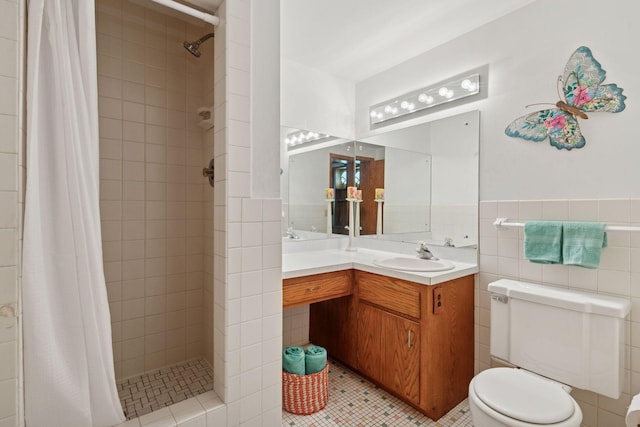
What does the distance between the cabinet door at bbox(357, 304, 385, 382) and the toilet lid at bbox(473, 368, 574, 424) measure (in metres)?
0.69

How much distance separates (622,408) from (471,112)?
5.88 feet

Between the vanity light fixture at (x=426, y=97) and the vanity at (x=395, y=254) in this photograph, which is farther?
the vanity light fixture at (x=426, y=97)

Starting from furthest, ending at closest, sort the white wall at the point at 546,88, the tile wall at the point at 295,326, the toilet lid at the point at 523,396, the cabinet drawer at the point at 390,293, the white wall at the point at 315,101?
the white wall at the point at 315,101
the tile wall at the point at 295,326
the cabinet drawer at the point at 390,293
the white wall at the point at 546,88
the toilet lid at the point at 523,396

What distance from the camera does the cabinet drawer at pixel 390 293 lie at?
5.96ft

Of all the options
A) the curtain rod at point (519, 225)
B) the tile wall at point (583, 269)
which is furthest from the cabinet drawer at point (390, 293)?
the curtain rod at point (519, 225)

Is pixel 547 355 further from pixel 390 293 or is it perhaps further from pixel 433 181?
pixel 433 181

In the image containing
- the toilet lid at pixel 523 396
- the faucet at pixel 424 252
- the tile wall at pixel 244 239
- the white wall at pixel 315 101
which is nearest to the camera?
the toilet lid at pixel 523 396

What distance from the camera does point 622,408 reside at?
1.54 metres

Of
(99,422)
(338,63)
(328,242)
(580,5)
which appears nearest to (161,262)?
(99,422)

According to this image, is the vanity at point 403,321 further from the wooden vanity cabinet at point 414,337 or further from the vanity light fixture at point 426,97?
the vanity light fixture at point 426,97

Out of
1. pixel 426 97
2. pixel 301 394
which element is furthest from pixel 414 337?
pixel 426 97

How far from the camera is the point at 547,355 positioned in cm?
156

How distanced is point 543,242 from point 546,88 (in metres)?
0.88

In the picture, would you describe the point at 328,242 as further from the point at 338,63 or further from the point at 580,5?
the point at 580,5
